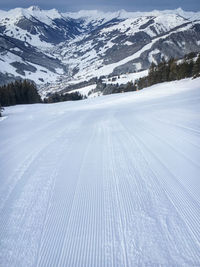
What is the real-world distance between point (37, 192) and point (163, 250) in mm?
2154

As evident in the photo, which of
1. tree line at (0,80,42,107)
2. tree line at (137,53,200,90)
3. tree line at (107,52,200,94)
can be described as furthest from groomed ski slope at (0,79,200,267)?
tree line at (0,80,42,107)

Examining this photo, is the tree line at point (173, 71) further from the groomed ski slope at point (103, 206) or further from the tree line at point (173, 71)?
the groomed ski slope at point (103, 206)

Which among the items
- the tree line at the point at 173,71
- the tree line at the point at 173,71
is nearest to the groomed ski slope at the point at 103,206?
the tree line at the point at 173,71

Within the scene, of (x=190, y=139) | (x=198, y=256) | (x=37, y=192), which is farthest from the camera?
(x=190, y=139)

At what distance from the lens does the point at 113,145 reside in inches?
200

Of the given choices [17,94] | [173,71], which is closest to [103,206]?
[173,71]

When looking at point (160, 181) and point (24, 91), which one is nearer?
point (160, 181)

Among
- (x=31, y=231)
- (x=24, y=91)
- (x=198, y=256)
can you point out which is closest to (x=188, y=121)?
(x=198, y=256)

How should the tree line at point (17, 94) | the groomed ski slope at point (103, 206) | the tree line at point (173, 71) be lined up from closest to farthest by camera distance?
the groomed ski slope at point (103, 206), the tree line at point (173, 71), the tree line at point (17, 94)

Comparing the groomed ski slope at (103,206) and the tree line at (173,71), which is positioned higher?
the tree line at (173,71)

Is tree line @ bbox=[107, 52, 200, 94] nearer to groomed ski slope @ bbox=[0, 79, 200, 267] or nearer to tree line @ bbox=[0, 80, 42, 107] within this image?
groomed ski slope @ bbox=[0, 79, 200, 267]

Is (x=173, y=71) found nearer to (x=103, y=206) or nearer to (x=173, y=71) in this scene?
(x=173, y=71)

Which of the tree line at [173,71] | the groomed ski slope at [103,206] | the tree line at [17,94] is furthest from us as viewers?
the tree line at [17,94]

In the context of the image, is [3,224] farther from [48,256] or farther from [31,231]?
[48,256]
